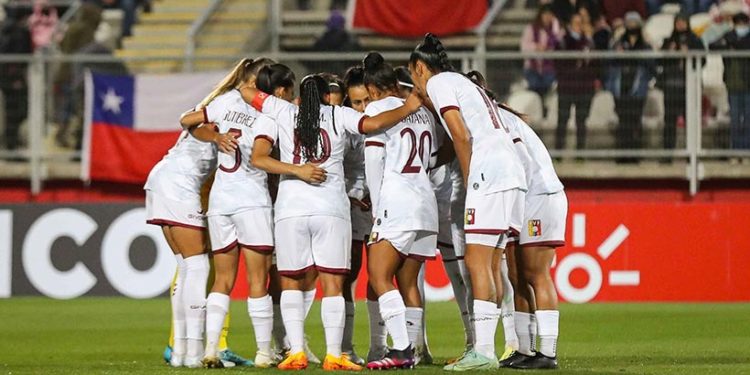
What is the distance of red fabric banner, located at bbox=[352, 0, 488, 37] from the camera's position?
21.0 metres

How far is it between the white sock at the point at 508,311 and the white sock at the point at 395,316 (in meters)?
1.14

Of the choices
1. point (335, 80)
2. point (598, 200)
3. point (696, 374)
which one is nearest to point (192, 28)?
point (598, 200)

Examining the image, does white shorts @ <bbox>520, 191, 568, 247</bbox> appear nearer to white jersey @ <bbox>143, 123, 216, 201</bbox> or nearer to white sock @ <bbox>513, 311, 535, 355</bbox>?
white sock @ <bbox>513, 311, 535, 355</bbox>

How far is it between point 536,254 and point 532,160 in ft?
2.32

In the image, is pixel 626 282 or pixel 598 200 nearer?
pixel 626 282

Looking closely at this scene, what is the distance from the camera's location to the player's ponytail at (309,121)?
1051 cm

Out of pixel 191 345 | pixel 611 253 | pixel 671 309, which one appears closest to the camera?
pixel 191 345

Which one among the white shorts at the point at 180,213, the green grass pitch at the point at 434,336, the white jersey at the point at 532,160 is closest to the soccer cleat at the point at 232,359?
the green grass pitch at the point at 434,336

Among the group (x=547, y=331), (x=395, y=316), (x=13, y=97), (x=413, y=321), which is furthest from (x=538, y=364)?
(x=13, y=97)

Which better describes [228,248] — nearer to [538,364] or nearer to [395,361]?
[395,361]

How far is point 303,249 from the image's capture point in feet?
34.5

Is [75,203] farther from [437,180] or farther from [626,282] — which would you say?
[437,180]

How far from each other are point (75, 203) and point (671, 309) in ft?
24.8

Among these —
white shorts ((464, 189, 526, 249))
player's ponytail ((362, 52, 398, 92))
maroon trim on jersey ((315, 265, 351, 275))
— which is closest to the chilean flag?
player's ponytail ((362, 52, 398, 92))
